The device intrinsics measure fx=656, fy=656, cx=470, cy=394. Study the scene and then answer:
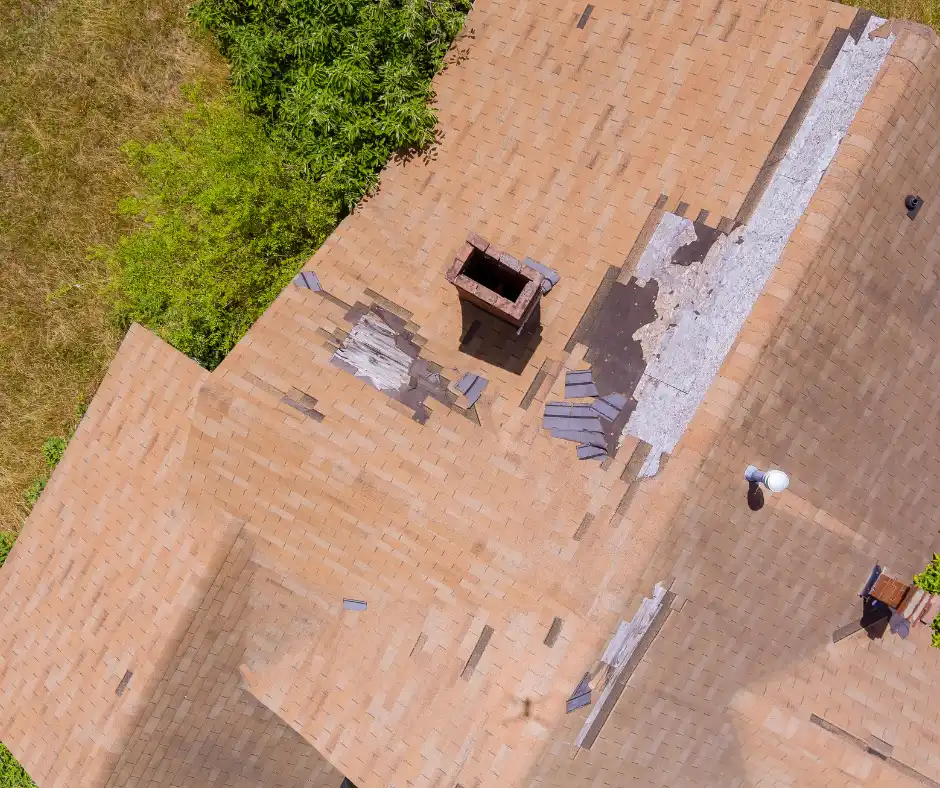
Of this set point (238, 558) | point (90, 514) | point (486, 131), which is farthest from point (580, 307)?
point (90, 514)

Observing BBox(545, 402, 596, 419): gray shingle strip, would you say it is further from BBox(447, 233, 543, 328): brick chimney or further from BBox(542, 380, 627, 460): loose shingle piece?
BBox(447, 233, 543, 328): brick chimney

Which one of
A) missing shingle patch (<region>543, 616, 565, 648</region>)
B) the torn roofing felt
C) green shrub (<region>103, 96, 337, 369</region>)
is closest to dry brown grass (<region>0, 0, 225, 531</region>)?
green shrub (<region>103, 96, 337, 369</region>)

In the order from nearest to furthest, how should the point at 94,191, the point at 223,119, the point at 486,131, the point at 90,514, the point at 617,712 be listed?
the point at 617,712, the point at 90,514, the point at 486,131, the point at 223,119, the point at 94,191

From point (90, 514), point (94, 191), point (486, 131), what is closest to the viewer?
point (90, 514)

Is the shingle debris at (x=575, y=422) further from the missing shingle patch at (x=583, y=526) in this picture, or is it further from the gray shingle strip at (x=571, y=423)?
the missing shingle patch at (x=583, y=526)

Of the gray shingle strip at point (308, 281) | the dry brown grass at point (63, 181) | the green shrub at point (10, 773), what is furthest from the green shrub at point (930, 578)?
the green shrub at point (10, 773)

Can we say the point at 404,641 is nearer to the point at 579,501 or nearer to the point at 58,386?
the point at 579,501

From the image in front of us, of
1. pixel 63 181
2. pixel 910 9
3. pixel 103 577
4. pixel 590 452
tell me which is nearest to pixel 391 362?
pixel 590 452
